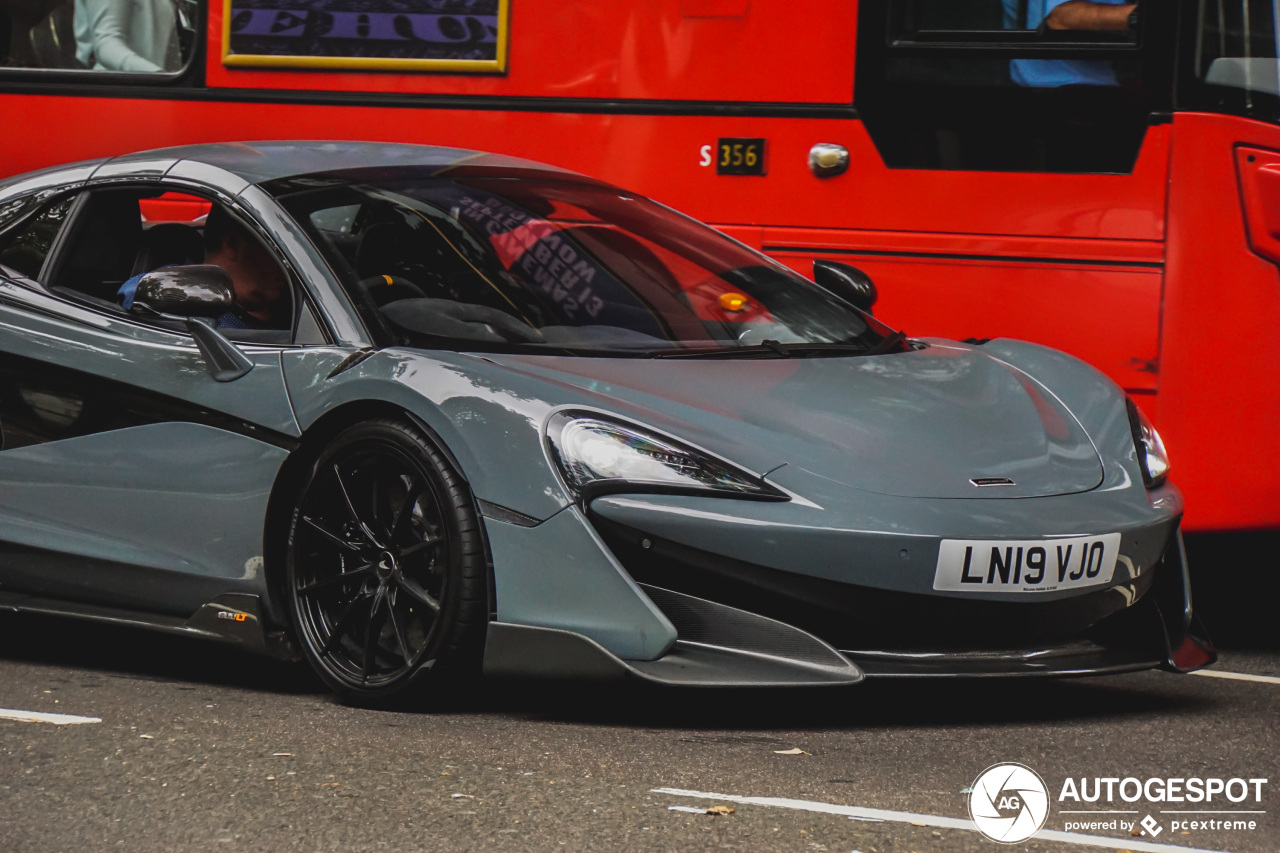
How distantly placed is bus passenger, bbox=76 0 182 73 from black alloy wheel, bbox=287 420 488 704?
9.92ft

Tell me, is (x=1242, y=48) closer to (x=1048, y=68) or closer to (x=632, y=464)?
(x=1048, y=68)

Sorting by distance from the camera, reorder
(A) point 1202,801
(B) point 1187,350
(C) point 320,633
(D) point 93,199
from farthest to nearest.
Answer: (B) point 1187,350 → (D) point 93,199 → (C) point 320,633 → (A) point 1202,801

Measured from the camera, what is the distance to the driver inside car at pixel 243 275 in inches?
183

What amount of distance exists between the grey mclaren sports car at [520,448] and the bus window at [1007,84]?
0.78 meters

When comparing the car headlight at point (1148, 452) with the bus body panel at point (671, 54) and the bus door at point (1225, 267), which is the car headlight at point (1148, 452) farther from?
the bus body panel at point (671, 54)

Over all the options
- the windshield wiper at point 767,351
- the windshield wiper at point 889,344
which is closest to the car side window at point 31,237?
the windshield wiper at point 767,351

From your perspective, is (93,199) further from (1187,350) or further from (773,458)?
(1187,350)

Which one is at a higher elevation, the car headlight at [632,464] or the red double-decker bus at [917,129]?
the red double-decker bus at [917,129]

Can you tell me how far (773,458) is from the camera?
3.90m

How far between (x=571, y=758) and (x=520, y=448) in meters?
0.68

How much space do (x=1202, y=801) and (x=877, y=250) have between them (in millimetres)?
2851

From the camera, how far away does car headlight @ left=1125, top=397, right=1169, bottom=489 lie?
4.42 meters

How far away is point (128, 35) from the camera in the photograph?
6.79 metres

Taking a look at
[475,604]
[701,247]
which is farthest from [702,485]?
[701,247]
